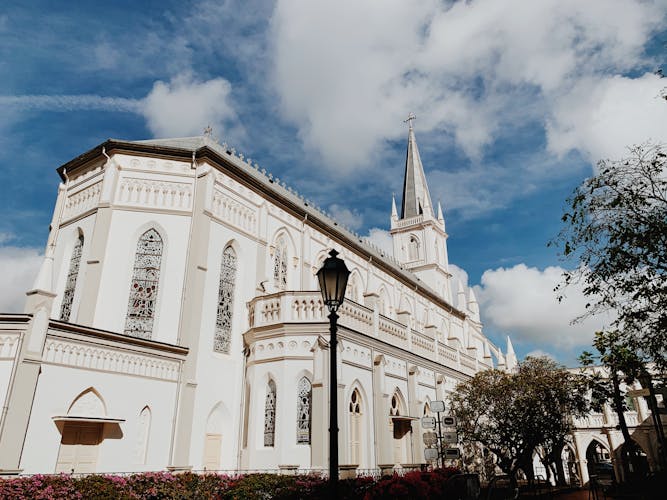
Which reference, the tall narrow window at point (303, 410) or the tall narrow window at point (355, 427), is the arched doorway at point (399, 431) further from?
the tall narrow window at point (303, 410)

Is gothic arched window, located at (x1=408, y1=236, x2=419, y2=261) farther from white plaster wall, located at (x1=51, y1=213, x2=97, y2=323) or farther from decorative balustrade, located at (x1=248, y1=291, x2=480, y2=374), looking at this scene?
white plaster wall, located at (x1=51, y1=213, x2=97, y2=323)

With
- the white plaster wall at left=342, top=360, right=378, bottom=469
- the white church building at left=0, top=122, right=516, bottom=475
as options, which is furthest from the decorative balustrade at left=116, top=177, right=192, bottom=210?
the white plaster wall at left=342, top=360, right=378, bottom=469

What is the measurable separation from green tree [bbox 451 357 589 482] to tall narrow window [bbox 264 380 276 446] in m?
10.4

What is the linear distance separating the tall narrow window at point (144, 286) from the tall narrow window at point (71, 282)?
254 centimetres

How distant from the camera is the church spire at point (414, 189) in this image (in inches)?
2286

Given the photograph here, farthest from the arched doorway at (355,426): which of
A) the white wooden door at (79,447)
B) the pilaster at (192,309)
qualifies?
the white wooden door at (79,447)

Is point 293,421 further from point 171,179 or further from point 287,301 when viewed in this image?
point 171,179

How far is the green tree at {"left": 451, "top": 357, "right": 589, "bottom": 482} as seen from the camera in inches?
882

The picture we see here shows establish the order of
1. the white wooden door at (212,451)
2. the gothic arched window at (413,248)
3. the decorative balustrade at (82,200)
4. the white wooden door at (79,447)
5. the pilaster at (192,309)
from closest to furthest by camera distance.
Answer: the white wooden door at (79,447)
the pilaster at (192,309)
the white wooden door at (212,451)
the decorative balustrade at (82,200)
the gothic arched window at (413,248)

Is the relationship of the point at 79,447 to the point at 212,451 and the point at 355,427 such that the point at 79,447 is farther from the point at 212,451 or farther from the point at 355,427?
the point at 355,427

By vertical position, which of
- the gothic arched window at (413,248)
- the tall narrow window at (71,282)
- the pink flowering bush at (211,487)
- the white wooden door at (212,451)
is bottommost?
the pink flowering bush at (211,487)

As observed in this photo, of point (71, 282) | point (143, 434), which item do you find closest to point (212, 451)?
point (143, 434)

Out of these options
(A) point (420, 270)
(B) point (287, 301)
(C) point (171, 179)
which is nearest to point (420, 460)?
(B) point (287, 301)

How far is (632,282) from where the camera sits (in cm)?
1003
